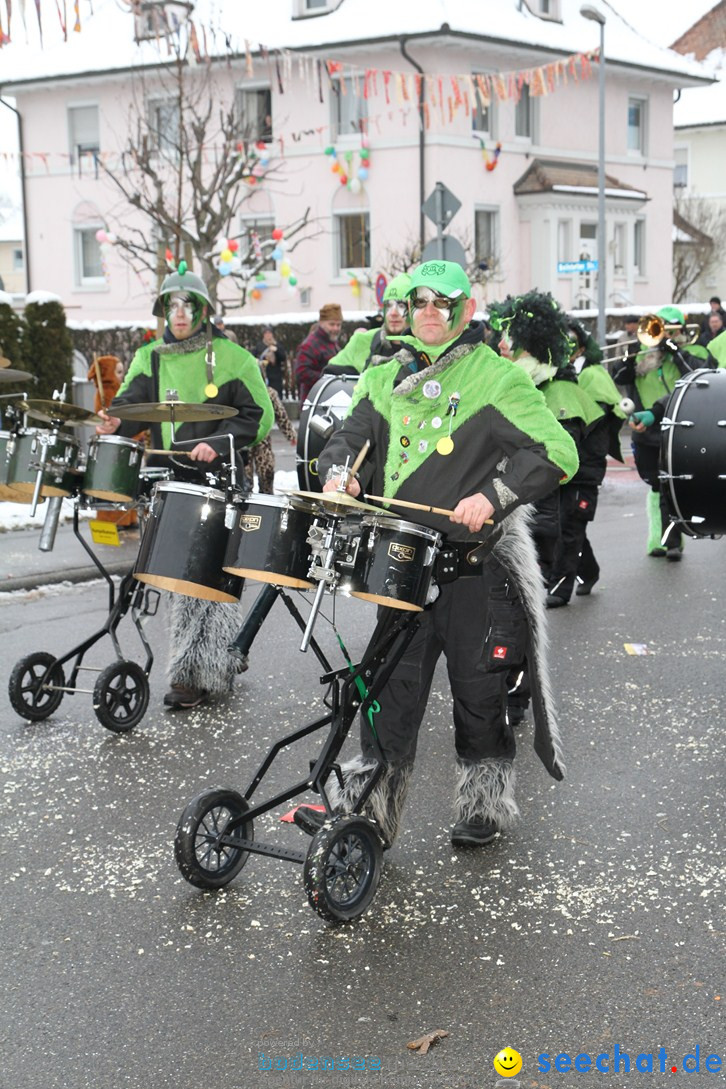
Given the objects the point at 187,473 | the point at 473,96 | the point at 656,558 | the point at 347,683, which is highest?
the point at 473,96

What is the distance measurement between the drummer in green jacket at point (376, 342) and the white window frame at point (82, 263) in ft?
89.8

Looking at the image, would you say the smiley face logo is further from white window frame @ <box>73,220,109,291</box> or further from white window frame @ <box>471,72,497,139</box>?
white window frame @ <box>73,220,109,291</box>

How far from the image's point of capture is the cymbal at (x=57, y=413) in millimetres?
5711

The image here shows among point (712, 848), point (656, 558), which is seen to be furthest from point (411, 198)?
point (712, 848)

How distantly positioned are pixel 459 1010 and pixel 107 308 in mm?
32847

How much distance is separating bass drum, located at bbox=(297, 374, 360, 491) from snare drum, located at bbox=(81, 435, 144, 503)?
223 cm

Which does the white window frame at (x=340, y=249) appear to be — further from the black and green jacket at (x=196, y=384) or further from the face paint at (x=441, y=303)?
the face paint at (x=441, y=303)

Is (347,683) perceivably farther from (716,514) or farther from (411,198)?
(411,198)

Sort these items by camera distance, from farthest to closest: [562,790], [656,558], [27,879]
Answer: [656,558]
[562,790]
[27,879]

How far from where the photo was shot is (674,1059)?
333 centimetres

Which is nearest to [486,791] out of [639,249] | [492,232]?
[492,232]

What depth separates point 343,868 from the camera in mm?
4074

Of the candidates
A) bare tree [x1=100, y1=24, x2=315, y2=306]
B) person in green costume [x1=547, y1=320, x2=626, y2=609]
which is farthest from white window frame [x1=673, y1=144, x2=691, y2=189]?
person in green costume [x1=547, y1=320, x2=626, y2=609]

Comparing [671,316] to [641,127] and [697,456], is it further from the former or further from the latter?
[641,127]
